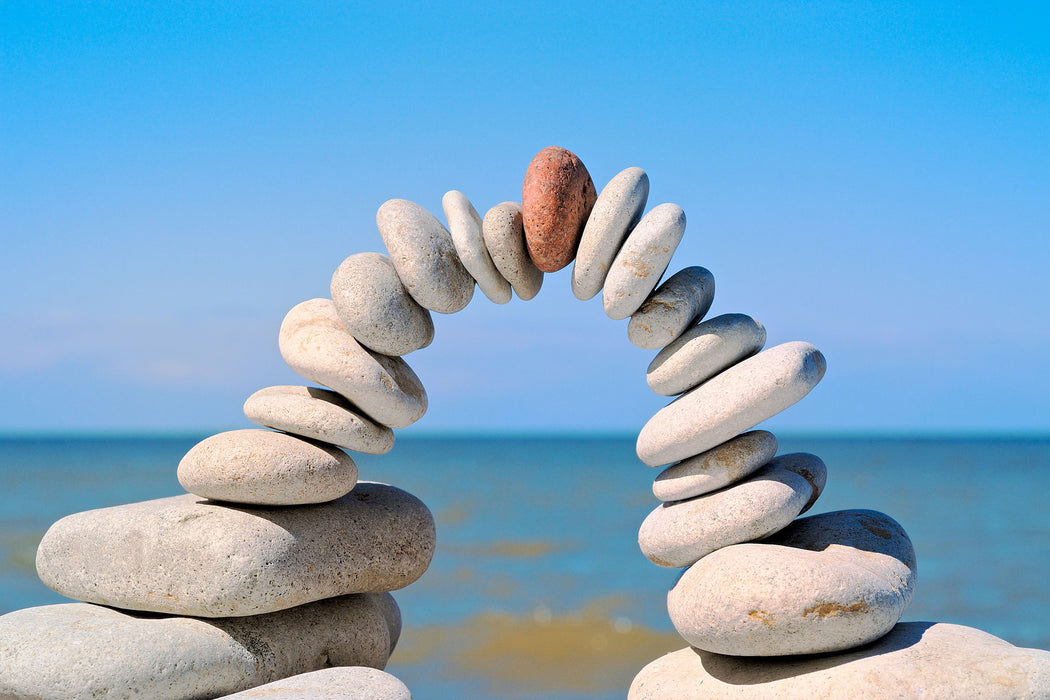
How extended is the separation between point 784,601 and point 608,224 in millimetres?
1645

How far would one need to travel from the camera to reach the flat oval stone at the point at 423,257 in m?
3.88

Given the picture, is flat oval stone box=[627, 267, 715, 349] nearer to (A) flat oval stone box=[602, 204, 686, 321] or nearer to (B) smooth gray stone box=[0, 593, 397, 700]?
(A) flat oval stone box=[602, 204, 686, 321]

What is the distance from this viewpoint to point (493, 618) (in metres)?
9.44

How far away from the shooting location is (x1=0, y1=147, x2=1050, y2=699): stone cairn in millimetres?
3309

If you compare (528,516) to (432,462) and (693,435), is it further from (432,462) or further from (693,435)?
(432,462)

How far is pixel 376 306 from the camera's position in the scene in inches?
153

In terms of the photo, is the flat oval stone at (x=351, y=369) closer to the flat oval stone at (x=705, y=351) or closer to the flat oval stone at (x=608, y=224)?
the flat oval stone at (x=608, y=224)

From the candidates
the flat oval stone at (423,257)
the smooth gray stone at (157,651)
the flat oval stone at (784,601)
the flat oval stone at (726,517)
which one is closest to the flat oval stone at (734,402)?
the flat oval stone at (726,517)

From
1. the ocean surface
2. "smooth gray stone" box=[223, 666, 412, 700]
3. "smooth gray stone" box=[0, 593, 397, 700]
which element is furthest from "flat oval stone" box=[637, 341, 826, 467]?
the ocean surface

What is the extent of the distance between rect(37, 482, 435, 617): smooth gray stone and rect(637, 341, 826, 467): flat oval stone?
149 centimetres

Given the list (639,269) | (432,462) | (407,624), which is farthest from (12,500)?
(639,269)

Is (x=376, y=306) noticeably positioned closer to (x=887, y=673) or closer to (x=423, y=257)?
(x=423, y=257)

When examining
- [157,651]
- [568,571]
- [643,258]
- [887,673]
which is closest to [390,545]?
[157,651]

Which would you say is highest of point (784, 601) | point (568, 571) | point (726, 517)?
point (568, 571)
